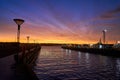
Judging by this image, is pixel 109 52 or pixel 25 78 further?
pixel 109 52

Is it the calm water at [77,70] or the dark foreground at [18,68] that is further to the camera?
the calm water at [77,70]

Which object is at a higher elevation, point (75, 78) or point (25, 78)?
point (25, 78)

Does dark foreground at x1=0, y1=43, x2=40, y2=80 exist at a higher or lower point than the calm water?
higher

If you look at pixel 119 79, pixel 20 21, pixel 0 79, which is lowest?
pixel 119 79

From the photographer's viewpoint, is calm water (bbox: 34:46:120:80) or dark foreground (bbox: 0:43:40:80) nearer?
dark foreground (bbox: 0:43:40:80)

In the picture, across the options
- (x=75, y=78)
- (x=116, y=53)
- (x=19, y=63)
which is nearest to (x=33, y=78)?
(x=19, y=63)

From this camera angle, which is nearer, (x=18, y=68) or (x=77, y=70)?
(x=18, y=68)

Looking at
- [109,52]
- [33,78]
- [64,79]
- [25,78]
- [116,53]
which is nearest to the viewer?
[33,78]

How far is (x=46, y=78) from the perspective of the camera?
1769 centimetres

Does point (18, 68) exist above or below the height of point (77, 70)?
above

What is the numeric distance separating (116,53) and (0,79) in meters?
54.9

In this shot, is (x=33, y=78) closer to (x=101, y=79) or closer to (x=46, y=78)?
(x=46, y=78)

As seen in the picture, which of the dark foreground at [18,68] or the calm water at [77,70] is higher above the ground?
the dark foreground at [18,68]

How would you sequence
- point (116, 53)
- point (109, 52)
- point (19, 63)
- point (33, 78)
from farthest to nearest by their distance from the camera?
1. point (109, 52)
2. point (116, 53)
3. point (19, 63)
4. point (33, 78)
